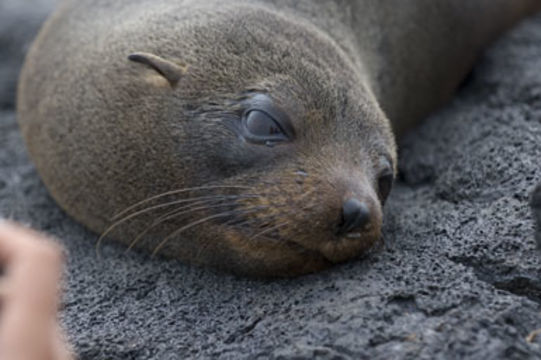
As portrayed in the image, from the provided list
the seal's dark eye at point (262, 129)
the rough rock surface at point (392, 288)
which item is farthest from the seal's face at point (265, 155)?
the rough rock surface at point (392, 288)

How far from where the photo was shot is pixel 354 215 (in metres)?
2.69

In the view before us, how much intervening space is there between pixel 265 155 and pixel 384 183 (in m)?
0.63

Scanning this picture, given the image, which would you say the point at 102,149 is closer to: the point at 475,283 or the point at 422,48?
the point at 475,283

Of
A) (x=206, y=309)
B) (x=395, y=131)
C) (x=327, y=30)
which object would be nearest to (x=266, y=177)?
(x=206, y=309)

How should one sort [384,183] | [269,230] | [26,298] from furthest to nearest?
[384,183], [269,230], [26,298]

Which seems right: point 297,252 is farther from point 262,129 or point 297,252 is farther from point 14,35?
point 14,35

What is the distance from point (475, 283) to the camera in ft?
8.74

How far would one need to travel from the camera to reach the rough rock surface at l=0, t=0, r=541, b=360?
95.4 inches

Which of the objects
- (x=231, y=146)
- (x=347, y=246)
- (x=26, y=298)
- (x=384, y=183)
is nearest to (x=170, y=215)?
(x=231, y=146)

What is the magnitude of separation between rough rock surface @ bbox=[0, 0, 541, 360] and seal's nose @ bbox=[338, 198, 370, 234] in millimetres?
227

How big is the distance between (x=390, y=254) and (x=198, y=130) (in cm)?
94

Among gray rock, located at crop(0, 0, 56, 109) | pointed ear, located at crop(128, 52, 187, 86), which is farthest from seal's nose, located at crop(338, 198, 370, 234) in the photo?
gray rock, located at crop(0, 0, 56, 109)

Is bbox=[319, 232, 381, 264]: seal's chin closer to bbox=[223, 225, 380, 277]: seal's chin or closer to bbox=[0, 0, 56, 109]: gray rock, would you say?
bbox=[223, 225, 380, 277]: seal's chin

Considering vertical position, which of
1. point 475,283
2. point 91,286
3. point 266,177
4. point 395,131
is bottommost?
point 91,286
